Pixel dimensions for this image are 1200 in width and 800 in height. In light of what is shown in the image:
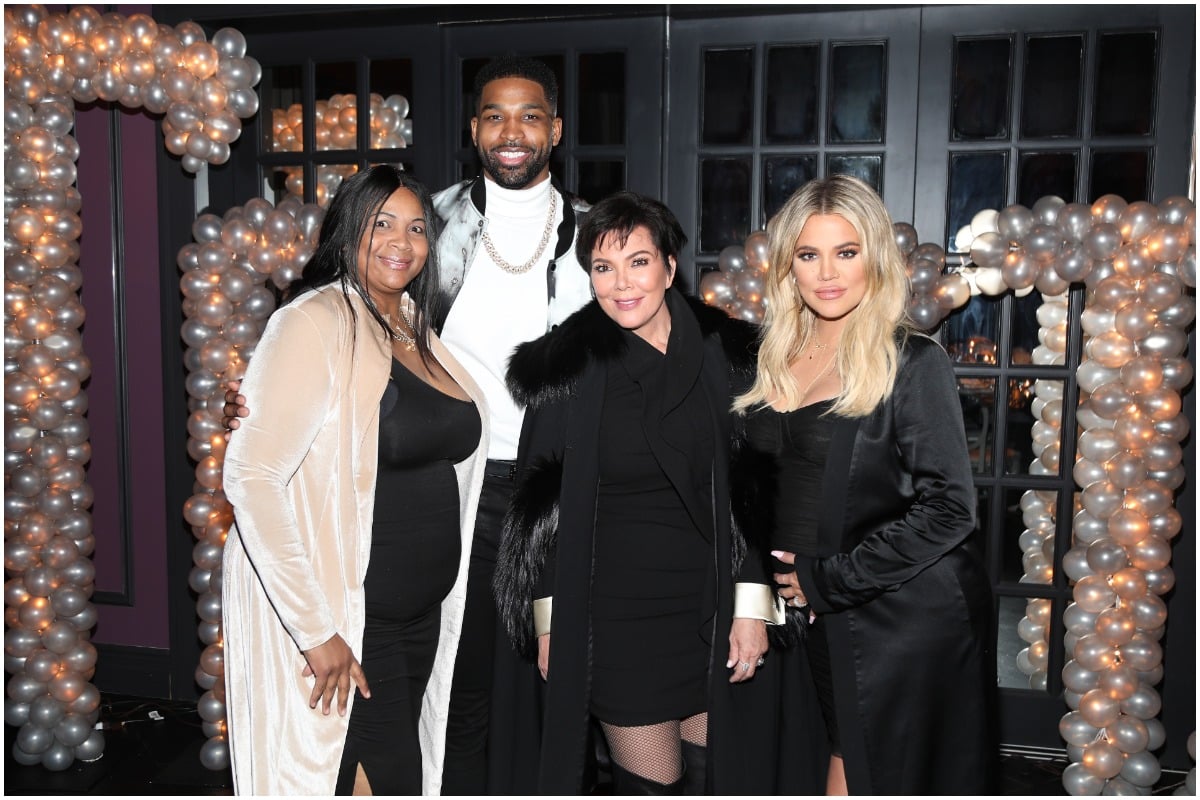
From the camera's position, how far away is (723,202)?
3809 millimetres

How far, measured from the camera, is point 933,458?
2.10 metres

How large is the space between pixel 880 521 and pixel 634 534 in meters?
0.57

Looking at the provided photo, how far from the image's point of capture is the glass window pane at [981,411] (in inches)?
146

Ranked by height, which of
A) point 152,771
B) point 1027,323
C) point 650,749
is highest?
point 1027,323

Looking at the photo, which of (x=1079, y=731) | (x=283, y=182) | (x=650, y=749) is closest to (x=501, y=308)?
(x=650, y=749)

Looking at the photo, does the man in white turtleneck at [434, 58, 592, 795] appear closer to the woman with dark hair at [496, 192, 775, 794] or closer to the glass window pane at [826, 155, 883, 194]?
the woman with dark hair at [496, 192, 775, 794]

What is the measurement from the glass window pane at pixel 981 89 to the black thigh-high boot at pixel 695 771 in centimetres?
246

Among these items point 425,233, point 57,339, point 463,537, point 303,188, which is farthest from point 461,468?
point 303,188

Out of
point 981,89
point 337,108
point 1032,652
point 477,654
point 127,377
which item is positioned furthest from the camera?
point 127,377

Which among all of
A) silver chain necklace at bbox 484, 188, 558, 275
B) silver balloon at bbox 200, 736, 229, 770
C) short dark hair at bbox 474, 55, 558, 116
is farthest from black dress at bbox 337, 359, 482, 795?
silver balloon at bbox 200, 736, 229, 770

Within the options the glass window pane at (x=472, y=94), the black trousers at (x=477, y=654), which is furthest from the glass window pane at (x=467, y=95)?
the black trousers at (x=477, y=654)

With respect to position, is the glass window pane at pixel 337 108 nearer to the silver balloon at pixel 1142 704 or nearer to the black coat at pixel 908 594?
the black coat at pixel 908 594

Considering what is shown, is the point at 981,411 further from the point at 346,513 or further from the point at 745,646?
the point at 346,513

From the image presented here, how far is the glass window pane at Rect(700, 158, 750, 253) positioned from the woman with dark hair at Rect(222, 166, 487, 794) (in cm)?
175
